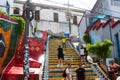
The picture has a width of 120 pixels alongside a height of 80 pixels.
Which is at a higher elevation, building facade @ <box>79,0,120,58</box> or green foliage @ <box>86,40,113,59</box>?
building facade @ <box>79,0,120,58</box>

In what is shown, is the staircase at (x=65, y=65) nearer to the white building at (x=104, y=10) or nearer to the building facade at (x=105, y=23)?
the building facade at (x=105, y=23)

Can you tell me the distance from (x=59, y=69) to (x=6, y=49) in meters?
3.67

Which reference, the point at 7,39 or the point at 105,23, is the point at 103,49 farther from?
the point at 7,39

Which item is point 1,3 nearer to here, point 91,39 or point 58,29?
point 91,39

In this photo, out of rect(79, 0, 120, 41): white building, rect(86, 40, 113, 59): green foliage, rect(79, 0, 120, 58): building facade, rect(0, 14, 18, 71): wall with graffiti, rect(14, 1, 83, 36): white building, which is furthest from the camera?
rect(14, 1, 83, 36): white building

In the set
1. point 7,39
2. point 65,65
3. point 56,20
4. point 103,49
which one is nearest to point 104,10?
point 103,49

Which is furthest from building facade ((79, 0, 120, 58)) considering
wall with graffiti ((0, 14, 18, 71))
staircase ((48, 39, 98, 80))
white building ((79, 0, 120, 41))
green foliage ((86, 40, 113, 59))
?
wall with graffiti ((0, 14, 18, 71))

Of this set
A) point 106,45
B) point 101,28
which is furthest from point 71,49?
point 106,45

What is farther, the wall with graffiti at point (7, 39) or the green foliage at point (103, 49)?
the green foliage at point (103, 49)

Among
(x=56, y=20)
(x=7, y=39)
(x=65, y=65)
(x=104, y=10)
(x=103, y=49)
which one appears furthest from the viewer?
(x=56, y=20)

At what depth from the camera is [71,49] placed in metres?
24.5

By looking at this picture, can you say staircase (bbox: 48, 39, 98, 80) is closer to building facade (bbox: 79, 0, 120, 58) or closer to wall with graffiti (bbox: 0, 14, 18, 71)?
wall with graffiti (bbox: 0, 14, 18, 71)

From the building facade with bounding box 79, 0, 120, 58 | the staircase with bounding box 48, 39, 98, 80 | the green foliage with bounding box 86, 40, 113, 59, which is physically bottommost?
the staircase with bounding box 48, 39, 98, 80

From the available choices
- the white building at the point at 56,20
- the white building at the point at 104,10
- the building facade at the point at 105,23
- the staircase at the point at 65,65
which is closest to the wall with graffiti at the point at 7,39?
the staircase at the point at 65,65
